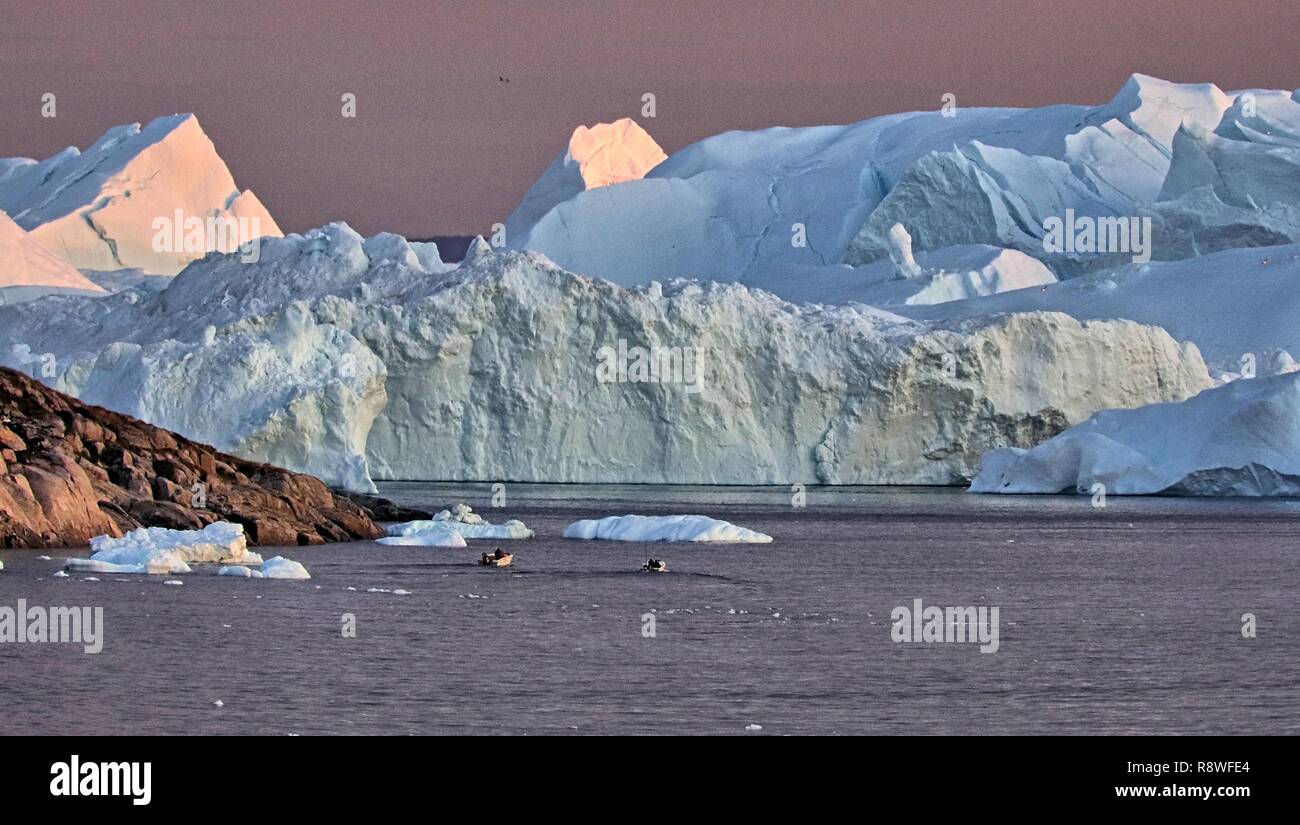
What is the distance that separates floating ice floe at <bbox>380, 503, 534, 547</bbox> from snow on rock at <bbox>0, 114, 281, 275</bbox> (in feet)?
182

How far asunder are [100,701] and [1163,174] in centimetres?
6170

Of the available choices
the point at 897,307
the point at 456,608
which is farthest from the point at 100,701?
the point at 897,307

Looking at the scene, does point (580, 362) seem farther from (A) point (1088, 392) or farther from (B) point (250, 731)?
(B) point (250, 731)

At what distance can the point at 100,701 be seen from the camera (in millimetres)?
12367

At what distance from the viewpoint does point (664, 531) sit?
1094 inches

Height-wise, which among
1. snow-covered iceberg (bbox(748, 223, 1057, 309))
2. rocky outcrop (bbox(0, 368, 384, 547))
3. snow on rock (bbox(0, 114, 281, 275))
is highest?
snow on rock (bbox(0, 114, 281, 275))

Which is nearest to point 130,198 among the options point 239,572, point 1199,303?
point 1199,303

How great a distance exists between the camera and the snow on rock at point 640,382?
38656 mm

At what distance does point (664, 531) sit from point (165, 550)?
8.61m

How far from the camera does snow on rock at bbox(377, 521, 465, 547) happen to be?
26016mm

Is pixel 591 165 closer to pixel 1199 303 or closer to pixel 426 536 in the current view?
pixel 1199 303

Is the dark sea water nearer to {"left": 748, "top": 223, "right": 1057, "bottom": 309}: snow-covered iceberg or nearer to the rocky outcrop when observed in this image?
the rocky outcrop

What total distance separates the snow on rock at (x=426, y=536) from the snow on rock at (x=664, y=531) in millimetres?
2158

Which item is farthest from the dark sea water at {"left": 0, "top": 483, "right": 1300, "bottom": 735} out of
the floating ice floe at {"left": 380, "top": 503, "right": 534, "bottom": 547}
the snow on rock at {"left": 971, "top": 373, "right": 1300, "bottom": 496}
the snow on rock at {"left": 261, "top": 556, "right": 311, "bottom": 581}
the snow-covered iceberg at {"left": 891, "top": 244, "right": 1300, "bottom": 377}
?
the snow-covered iceberg at {"left": 891, "top": 244, "right": 1300, "bottom": 377}
